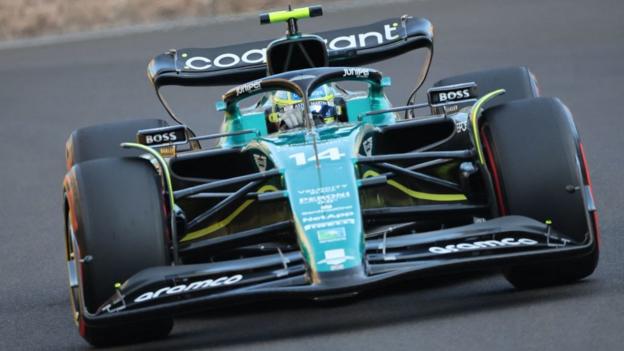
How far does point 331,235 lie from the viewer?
25.1ft

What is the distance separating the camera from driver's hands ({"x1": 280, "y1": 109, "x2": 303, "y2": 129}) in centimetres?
958

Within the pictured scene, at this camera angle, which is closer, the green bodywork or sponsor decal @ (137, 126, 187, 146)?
the green bodywork

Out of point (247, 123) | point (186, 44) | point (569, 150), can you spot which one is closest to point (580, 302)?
point (569, 150)

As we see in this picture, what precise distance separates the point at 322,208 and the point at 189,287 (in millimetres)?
789

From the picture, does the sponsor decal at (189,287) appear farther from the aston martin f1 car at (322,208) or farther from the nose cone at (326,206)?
the nose cone at (326,206)

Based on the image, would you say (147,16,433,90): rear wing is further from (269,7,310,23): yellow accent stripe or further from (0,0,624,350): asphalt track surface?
(0,0,624,350): asphalt track surface

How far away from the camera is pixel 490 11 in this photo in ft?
68.4

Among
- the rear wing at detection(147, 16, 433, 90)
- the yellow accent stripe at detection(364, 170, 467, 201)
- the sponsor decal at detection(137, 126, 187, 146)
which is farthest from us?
the rear wing at detection(147, 16, 433, 90)

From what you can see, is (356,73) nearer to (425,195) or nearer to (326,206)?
(425,195)

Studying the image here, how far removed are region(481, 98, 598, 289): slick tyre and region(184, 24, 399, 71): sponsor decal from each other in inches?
98.0

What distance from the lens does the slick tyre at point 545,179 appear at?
8.05 metres

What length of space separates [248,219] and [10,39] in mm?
13943

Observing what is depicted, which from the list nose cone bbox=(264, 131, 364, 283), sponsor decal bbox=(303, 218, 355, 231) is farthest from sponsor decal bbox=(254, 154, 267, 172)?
sponsor decal bbox=(303, 218, 355, 231)

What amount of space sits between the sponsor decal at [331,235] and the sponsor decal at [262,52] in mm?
3168
